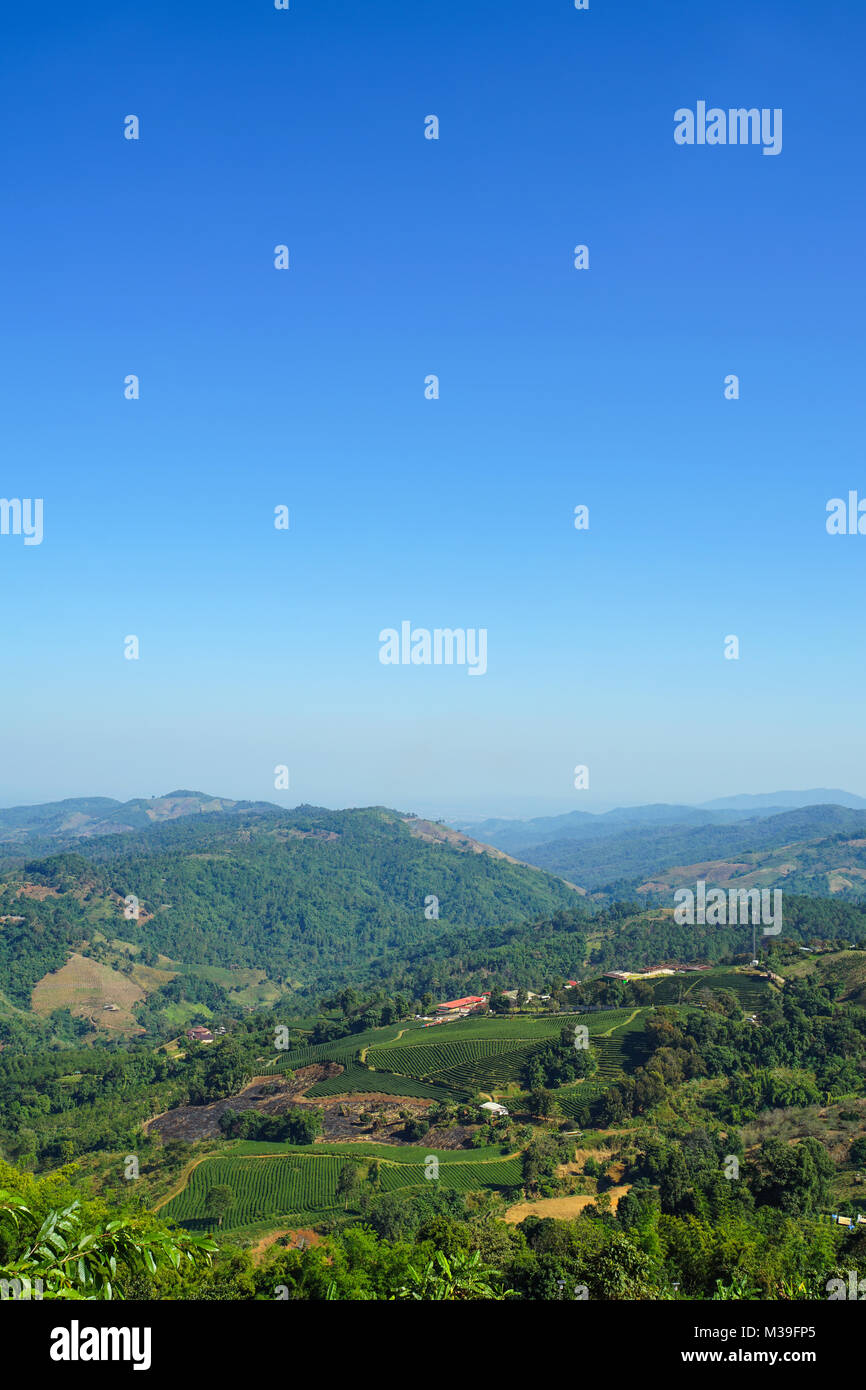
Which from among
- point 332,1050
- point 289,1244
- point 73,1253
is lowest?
point 332,1050

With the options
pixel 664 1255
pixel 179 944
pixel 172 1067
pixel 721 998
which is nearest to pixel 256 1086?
pixel 172 1067

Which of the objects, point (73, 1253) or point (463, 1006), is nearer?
point (73, 1253)

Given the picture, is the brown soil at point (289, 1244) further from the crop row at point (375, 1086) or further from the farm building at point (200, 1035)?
the farm building at point (200, 1035)

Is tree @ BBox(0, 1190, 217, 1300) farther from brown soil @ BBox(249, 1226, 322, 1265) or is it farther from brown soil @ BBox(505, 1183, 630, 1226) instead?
brown soil @ BBox(505, 1183, 630, 1226)

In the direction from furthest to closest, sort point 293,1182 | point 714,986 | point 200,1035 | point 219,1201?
point 200,1035 → point 714,986 → point 293,1182 → point 219,1201

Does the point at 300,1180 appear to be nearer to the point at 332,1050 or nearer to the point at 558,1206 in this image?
the point at 558,1206

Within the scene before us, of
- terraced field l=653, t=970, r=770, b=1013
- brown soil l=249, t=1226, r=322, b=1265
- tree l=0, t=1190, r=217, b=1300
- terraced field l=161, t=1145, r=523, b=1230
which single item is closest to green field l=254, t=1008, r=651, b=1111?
terraced field l=653, t=970, r=770, b=1013

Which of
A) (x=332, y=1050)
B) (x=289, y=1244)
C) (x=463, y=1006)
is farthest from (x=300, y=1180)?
(x=463, y=1006)

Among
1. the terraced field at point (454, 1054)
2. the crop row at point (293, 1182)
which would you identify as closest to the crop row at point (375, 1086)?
the terraced field at point (454, 1054)
